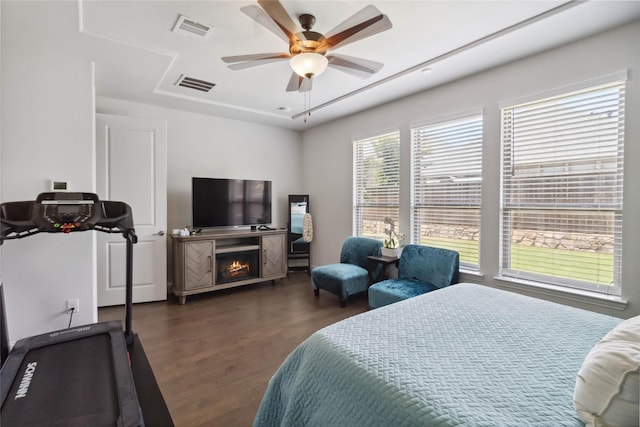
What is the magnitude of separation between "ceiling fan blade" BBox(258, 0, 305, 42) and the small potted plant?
8.28ft

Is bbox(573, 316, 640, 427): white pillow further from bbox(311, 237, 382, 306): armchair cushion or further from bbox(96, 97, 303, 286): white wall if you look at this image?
bbox(96, 97, 303, 286): white wall

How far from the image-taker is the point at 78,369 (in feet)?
5.23

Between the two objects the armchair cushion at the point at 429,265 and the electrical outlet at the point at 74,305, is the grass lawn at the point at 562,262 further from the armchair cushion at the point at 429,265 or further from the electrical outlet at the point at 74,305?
the electrical outlet at the point at 74,305

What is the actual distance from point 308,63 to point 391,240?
2.48m

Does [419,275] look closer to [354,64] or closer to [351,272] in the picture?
[351,272]

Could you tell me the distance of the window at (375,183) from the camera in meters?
4.15

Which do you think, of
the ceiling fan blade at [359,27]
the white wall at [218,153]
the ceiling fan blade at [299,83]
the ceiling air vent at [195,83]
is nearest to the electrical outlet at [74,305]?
the white wall at [218,153]

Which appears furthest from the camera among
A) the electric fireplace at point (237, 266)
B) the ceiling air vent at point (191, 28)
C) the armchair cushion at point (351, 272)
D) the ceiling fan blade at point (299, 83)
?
the electric fireplace at point (237, 266)

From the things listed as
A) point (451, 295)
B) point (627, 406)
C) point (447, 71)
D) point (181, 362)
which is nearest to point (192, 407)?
point (181, 362)

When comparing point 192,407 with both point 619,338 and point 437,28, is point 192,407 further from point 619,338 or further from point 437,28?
point 437,28

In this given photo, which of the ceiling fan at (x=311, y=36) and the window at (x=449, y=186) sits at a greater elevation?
the ceiling fan at (x=311, y=36)

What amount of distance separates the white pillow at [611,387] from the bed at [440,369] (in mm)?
79

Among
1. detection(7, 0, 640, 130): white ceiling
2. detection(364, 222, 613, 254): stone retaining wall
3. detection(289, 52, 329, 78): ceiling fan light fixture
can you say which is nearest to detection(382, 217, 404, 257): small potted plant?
detection(364, 222, 613, 254): stone retaining wall

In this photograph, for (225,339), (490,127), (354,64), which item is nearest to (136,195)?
(225,339)
